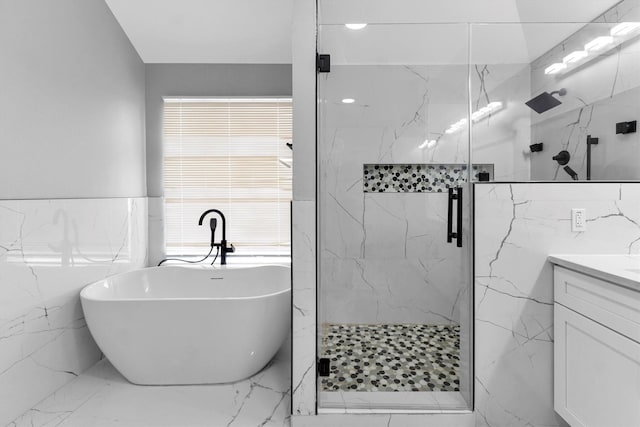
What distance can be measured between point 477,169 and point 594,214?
0.56 meters

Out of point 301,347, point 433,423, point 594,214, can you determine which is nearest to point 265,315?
point 301,347

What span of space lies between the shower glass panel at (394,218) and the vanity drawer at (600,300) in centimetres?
41

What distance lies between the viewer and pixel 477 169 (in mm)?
1878

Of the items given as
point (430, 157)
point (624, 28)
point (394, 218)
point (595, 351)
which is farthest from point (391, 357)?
point (624, 28)

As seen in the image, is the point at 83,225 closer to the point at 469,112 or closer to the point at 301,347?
the point at 301,347

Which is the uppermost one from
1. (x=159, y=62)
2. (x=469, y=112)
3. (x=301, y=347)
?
(x=159, y=62)

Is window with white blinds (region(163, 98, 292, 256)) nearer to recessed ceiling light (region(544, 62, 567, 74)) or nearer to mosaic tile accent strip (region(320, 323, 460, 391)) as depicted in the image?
mosaic tile accent strip (region(320, 323, 460, 391))

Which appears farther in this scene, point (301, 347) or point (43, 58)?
point (43, 58)

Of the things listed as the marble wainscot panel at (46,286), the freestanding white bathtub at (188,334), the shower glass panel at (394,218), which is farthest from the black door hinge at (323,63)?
the marble wainscot panel at (46,286)

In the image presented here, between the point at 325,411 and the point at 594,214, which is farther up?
the point at 594,214

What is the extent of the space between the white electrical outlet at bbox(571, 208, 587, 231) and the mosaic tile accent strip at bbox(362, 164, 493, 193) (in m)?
0.52

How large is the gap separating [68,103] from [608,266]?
2.99 metres

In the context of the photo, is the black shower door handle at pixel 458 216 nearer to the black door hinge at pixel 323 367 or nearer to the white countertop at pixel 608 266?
the white countertop at pixel 608 266

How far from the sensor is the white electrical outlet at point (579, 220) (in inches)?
70.9
